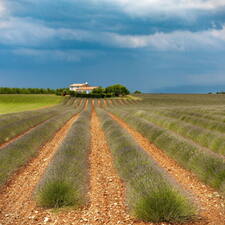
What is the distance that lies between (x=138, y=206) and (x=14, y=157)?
7591 millimetres

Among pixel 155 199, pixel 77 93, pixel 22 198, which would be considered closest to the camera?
pixel 155 199

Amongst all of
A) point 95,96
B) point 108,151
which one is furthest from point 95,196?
point 95,96

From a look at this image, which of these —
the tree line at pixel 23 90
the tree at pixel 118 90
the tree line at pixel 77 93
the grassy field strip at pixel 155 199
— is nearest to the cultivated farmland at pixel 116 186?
the grassy field strip at pixel 155 199

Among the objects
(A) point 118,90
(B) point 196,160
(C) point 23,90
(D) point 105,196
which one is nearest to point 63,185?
(D) point 105,196

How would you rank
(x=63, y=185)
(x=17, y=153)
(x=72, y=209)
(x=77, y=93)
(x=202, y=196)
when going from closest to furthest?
(x=72, y=209) → (x=63, y=185) → (x=202, y=196) → (x=17, y=153) → (x=77, y=93)

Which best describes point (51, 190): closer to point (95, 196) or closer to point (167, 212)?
point (95, 196)

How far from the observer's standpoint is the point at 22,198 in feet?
21.5

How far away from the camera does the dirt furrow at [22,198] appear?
17.4ft

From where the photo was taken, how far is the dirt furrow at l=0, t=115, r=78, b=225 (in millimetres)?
5316

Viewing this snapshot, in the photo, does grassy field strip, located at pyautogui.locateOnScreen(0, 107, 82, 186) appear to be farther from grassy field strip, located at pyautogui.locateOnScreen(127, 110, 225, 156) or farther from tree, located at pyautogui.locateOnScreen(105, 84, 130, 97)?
tree, located at pyautogui.locateOnScreen(105, 84, 130, 97)

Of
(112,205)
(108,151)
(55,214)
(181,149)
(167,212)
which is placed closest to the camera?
(167,212)

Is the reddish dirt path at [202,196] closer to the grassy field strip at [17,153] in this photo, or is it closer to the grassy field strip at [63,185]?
the grassy field strip at [63,185]

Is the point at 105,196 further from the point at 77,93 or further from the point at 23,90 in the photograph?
the point at 23,90

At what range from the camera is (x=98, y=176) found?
8.06 m
